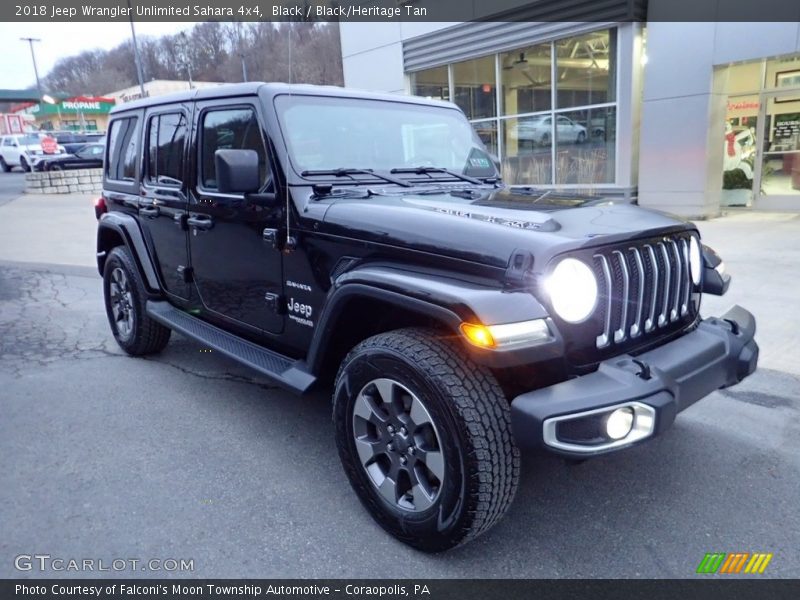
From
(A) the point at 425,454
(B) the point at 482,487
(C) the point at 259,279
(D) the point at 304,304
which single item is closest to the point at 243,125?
(C) the point at 259,279

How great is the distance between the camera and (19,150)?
34.5 m

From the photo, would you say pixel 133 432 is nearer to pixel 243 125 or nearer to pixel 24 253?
pixel 243 125

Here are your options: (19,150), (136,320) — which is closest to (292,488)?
(136,320)

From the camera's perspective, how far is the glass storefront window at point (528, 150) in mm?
Answer: 13438

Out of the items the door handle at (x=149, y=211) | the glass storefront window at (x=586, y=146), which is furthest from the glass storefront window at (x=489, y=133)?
the door handle at (x=149, y=211)

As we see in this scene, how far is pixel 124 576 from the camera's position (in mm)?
2492

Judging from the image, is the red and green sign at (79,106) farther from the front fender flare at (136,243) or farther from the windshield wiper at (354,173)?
the windshield wiper at (354,173)

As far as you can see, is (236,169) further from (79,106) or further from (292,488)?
(79,106)

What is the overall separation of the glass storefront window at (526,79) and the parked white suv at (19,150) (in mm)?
28142

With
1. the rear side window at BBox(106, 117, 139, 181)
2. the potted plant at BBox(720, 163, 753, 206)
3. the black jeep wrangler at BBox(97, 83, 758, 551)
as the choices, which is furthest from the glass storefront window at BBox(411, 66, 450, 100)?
the black jeep wrangler at BBox(97, 83, 758, 551)

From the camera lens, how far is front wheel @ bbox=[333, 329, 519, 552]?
7.46 ft

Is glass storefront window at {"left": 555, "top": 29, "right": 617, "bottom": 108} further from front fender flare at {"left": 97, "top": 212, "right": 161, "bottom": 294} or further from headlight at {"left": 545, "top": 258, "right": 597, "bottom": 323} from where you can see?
headlight at {"left": 545, "top": 258, "right": 597, "bottom": 323}

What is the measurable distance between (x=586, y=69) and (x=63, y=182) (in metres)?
18.2

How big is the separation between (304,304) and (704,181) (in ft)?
32.5
